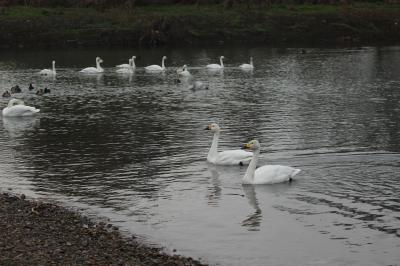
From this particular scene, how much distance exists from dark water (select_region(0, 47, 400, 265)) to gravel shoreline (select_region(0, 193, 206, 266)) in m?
0.87

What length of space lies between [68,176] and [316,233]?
9949 mm

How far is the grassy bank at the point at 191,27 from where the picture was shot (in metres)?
85.9

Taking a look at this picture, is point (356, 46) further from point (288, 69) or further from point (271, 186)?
point (271, 186)

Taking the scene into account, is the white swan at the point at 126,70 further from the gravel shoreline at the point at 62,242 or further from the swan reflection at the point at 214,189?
the gravel shoreline at the point at 62,242

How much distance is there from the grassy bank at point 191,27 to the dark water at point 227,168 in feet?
103

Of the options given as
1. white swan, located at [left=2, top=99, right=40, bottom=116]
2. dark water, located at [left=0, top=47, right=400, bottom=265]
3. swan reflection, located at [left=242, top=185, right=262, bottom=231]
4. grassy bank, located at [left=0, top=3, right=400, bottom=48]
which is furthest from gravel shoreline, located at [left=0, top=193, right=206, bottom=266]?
grassy bank, located at [left=0, top=3, right=400, bottom=48]

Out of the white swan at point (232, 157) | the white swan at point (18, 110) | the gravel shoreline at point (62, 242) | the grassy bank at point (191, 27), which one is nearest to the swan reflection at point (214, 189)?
the white swan at point (232, 157)

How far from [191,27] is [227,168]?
210 feet

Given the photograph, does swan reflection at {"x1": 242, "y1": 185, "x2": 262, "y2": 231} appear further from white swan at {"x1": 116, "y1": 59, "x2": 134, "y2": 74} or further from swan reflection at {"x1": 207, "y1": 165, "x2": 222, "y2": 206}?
white swan at {"x1": 116, "y1": 59, "x2": 134, "y2": 74}

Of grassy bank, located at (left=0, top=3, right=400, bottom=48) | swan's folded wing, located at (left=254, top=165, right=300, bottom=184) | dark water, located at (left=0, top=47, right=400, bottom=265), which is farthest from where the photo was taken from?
grassy bank, located at (left=0, top=3, right=400, bottom=48)

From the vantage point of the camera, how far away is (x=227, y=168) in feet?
86.1

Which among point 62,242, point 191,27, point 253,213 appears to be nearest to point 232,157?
point 253,213

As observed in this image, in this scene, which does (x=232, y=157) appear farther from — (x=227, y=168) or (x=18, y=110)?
(x=18, y=110)

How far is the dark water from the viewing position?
60.3 feet
